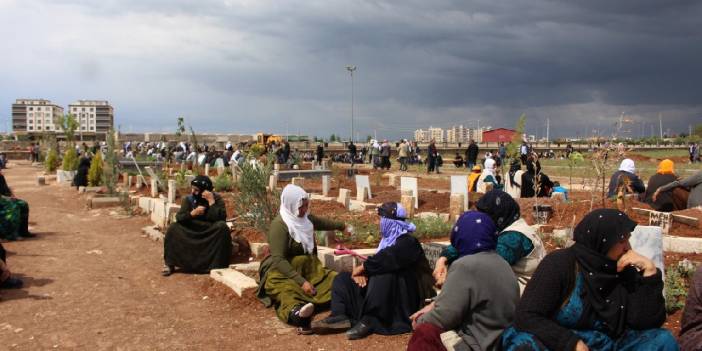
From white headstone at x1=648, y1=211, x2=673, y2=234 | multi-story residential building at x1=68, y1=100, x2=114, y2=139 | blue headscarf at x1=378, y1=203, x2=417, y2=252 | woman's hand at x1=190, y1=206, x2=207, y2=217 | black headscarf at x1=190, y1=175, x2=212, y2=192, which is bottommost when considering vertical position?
white headstone at x1=648, y1=211, x2=673, y2=234

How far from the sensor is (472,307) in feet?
12.1

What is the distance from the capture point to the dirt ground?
5.20 m

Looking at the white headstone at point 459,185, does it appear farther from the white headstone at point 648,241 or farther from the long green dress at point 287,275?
the white headstone at point 648,241

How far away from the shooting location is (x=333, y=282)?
5527mm

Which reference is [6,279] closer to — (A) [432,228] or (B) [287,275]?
(B) [287,275]

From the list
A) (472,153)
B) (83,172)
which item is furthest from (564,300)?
(472,153)

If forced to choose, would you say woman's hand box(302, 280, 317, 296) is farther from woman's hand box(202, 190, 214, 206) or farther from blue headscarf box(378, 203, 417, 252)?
woman's hand box(202, 190, 214, 206)

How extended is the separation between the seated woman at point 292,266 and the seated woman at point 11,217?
6.18 metres

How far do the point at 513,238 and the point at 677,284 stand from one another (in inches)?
97.3

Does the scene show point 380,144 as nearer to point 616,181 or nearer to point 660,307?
point 616,181

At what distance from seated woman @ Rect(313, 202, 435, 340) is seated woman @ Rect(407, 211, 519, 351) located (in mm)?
1356

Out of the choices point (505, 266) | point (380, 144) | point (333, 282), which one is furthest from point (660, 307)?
point (380, 144)

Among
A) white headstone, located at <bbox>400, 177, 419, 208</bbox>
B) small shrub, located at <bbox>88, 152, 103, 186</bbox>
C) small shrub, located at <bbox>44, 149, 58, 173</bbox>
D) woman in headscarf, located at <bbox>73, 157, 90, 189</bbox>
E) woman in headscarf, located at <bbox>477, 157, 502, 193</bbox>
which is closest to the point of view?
white headstone, located at <bbox>400, 177, 419, 208</bbox>

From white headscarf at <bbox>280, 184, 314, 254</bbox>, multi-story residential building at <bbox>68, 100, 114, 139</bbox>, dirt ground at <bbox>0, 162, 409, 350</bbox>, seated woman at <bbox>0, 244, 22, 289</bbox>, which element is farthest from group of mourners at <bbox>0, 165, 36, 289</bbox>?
multi-story residential building at <bbox>68, 100, 114, 139</bbox>
